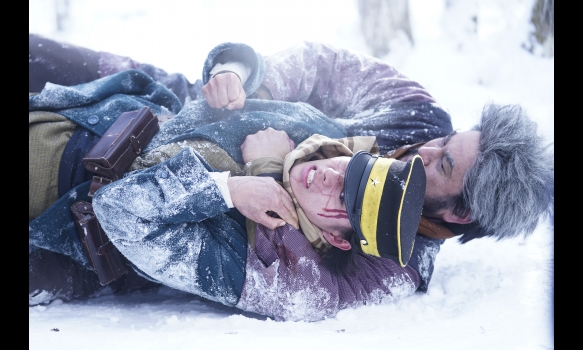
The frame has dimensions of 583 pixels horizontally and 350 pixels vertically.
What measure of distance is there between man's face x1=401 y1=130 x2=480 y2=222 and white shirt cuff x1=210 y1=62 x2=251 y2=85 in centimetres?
71

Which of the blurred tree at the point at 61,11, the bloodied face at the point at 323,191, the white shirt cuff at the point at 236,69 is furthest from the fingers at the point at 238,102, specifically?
the blurred tree at the point at 61,11

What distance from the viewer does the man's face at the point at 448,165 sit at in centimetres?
141

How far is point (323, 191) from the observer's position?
122 cm

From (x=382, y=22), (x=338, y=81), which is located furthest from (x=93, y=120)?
(x=382, y=22)

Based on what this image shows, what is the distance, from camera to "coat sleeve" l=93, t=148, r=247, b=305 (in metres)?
1.18

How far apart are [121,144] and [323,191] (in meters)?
0.64

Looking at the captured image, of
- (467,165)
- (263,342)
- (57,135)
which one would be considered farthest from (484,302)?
(57,135)

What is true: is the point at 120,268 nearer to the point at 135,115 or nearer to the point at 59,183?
the point at 59,183

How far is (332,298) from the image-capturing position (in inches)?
50.3

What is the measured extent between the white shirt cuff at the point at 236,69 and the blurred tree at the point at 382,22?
1.40 meters

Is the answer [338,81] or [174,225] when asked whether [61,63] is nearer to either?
[174,225]

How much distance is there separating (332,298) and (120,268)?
2.24 ft

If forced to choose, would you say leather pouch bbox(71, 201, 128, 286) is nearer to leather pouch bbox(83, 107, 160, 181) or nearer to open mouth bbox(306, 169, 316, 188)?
leather pouch bbox(83, 107, 160, 181)

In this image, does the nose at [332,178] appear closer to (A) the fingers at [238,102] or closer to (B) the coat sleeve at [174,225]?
(B) the coat sleeve at [174,225]
